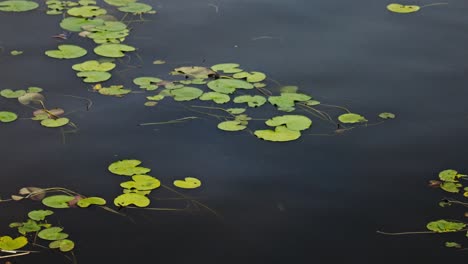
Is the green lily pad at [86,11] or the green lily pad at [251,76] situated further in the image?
the green lily pad at [86,11]

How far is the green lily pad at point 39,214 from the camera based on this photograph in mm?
2445

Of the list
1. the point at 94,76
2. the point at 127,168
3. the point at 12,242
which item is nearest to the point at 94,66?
the point at 94,76

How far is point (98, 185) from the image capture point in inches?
103

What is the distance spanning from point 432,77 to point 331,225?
125 cm

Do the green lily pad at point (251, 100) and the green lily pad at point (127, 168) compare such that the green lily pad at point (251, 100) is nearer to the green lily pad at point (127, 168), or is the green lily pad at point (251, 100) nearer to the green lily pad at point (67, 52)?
the green lily pad at point (127, 168)

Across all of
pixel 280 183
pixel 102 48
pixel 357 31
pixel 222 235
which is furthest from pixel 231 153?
pixel 357 31

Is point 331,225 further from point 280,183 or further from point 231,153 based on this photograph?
point 231,153

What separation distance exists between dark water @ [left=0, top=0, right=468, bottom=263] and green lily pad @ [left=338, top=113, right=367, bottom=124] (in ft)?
0.23

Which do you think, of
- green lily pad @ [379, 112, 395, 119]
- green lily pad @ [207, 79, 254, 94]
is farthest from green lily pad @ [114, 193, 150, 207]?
green lily pad @ [379, 112, 395, 119]

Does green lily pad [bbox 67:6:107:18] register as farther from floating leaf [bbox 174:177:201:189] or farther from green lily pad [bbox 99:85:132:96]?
floating leaf [bbox 174:177:201:189]

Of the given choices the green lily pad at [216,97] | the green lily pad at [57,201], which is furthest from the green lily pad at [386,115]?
the green lily pad at [57,201]

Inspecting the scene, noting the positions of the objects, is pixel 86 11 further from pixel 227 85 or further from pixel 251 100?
pixel 251 100

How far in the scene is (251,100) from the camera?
318cm

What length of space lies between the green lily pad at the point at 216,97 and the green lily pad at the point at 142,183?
2.03 ft
